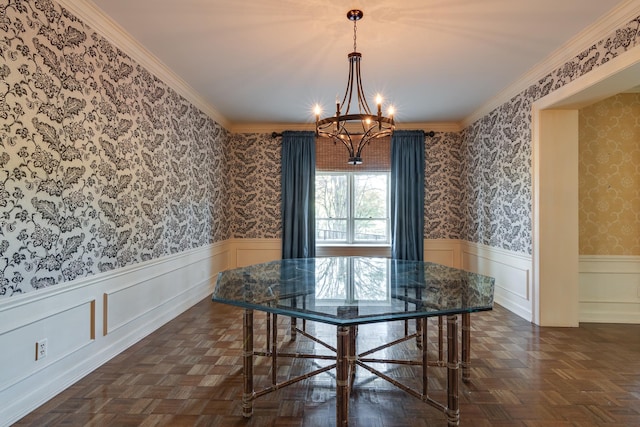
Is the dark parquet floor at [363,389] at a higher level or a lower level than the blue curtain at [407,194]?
lower

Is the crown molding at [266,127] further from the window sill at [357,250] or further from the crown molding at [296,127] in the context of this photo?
the window sill at [357,250]

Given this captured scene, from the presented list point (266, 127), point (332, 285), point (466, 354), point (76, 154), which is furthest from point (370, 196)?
point (76, 154)

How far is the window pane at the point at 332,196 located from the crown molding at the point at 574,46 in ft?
7.83

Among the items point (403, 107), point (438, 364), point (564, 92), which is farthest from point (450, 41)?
point (438, 364)

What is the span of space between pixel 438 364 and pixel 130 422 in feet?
6.10

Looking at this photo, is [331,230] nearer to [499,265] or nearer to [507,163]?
[499,265]

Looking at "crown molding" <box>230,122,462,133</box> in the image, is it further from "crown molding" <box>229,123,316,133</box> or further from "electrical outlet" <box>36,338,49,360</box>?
"electrical outlet" <box>36,338,49,360</box>

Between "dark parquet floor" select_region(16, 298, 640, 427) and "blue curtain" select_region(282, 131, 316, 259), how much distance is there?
2.27m

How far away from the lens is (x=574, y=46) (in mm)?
2797

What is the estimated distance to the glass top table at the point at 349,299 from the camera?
1460mm

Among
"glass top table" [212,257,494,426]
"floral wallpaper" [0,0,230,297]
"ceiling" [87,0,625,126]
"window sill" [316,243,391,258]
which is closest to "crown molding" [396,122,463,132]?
"ceiling" [87,0,625,126]

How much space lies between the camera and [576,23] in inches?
99.0

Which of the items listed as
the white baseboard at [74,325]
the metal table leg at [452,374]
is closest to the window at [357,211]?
the white baseboard at [74,325]

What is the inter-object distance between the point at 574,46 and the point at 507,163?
1.40 metres
